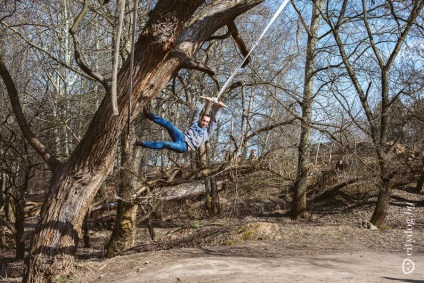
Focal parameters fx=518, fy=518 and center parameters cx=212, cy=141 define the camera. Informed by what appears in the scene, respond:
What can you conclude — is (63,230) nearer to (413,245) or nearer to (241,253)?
(241,253)

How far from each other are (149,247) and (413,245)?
5.43 m

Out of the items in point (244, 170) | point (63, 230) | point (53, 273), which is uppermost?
point (244, 170)

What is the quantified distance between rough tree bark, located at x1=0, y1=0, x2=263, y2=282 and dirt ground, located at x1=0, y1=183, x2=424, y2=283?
482 mm

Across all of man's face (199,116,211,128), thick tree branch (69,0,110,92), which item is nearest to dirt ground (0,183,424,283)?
man's face (199,116,211,128)

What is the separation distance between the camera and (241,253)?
8953mm

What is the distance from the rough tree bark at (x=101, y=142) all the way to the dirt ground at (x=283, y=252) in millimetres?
482

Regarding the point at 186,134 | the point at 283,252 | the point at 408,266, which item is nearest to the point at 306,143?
the point at 283,252

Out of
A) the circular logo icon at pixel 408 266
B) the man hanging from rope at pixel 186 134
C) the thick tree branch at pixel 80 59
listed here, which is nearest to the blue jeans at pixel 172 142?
the man hanging from rope at pixel 186 134

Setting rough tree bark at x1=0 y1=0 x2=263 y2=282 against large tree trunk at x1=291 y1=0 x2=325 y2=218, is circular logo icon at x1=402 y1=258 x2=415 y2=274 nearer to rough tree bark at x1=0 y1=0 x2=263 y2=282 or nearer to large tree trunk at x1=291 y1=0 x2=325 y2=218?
rough tree bark at x1=0 y1=0 x2=263 y2=282

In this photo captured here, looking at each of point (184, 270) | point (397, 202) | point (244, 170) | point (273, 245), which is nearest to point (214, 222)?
point (244, 170)

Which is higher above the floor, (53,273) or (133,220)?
(133,220)

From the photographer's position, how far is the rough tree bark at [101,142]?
21.3 ft

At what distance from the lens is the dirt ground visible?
6.95 m

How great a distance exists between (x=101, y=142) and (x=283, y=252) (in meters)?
4.01
